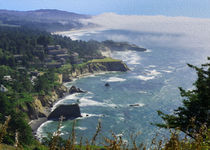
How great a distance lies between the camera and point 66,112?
89.7ft

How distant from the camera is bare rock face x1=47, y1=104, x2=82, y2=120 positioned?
27.0 meters

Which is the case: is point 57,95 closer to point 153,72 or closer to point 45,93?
point 45,93

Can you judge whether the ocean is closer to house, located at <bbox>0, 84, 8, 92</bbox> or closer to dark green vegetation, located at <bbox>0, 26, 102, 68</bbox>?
house, located at <bbox>0, 84, 8, 92</bbox>

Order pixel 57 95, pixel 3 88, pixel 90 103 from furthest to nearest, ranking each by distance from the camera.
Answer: pixel 57 95, pixel 90 103, pixel 3 88

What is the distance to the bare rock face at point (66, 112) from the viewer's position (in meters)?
27.0

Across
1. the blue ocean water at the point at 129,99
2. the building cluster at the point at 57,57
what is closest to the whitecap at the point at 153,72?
the blue ocean water at the point at 129,99

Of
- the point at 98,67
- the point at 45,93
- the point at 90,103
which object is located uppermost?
the point at 98,67

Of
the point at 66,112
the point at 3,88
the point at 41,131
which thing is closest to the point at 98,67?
the point at 3,88

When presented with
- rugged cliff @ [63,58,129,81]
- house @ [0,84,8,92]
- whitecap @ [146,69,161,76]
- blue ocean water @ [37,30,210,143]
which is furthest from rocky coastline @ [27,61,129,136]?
whitecap @ [146,69,161,76]

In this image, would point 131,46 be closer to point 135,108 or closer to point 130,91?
point 130,91

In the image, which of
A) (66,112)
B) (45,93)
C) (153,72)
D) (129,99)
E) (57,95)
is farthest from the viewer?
(153,72)

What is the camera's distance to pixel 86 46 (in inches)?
2749

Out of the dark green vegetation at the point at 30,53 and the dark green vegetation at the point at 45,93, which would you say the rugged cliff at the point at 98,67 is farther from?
the dark green vegetation at the point at 30,53

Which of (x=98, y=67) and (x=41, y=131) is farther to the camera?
(x=98, y=67)
